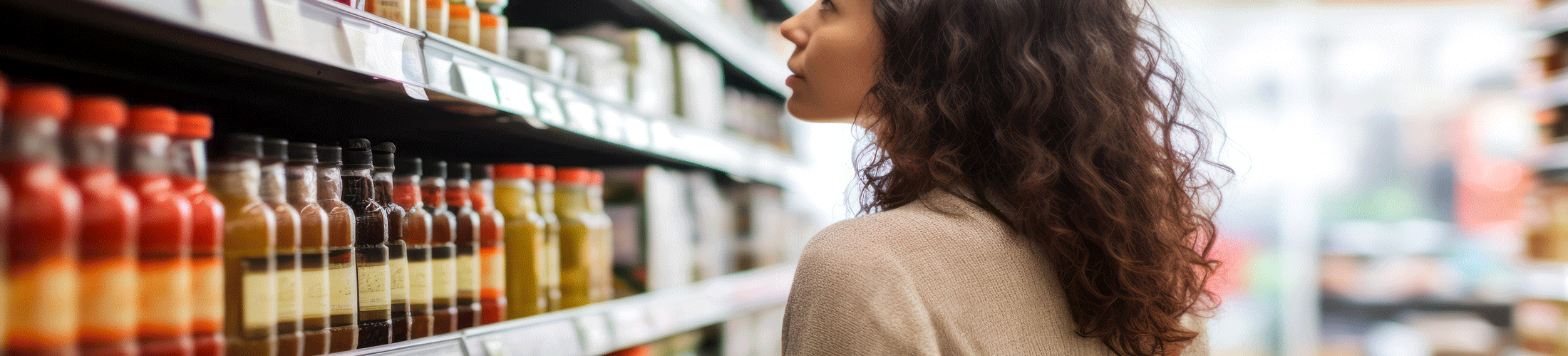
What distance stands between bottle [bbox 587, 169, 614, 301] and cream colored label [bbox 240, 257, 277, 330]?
66cm

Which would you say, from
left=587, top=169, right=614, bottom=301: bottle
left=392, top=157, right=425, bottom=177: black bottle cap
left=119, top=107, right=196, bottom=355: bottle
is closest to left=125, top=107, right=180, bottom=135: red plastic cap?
left=119, top=107, right=196, bottom=355: bottle

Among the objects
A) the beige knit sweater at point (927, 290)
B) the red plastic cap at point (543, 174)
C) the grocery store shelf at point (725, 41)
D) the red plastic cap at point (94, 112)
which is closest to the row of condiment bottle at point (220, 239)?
the red plastic cap at point (94, 112)

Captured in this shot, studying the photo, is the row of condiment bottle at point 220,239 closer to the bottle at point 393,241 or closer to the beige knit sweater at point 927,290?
the bottle at point 393,241

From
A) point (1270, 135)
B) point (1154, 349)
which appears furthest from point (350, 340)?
point (1270, 135)

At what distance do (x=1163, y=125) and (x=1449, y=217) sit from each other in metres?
3.86

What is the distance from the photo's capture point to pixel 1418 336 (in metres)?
3.89

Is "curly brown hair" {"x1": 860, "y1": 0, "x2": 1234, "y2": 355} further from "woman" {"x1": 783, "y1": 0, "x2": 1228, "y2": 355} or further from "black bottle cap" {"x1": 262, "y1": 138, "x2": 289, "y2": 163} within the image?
"black bottle cap" {"x1": 262, "y1": 138, "x2": 289, "y2": 163}

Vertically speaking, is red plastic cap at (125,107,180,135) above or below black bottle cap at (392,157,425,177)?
above

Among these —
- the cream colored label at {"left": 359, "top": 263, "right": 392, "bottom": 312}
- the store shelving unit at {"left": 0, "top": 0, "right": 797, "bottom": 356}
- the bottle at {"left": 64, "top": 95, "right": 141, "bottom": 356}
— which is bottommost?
the cream colored label at {"left": 359, "top": 263, "right": 392, "bottom": 312}

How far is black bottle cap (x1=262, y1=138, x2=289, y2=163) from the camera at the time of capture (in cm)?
73

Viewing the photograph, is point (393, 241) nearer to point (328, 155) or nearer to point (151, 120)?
point (328, 155)

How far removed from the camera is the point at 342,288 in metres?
0.80

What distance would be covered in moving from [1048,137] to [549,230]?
0.69 metres

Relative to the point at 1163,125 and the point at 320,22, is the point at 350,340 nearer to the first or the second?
the point at 320,22
